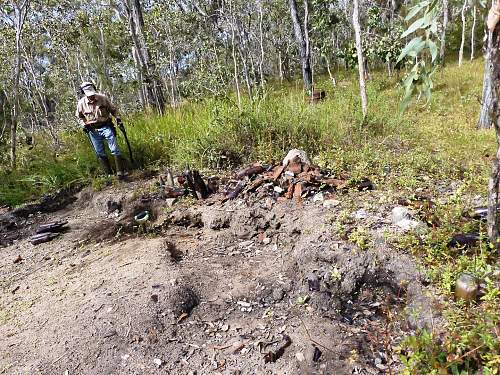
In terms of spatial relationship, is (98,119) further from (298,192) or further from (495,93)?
(495,93)

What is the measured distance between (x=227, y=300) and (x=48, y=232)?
107 inches

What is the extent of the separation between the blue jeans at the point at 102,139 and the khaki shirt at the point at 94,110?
134 mm

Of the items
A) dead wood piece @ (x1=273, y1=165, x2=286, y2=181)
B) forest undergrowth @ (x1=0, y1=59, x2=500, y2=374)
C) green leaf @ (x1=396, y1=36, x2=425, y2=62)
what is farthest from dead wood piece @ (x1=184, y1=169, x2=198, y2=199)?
green leaf @ (x1=396, y1=36, x2=425, y2=62)

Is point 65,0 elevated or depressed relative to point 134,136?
elevated

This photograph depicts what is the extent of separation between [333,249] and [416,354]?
101 centimetres

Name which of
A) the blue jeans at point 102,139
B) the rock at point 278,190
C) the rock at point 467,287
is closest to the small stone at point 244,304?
the rock at point 467,287

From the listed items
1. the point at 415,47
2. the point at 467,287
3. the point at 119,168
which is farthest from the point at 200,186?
the point at 415,47

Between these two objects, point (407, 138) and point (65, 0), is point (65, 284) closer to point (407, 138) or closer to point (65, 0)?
point (407, 138)

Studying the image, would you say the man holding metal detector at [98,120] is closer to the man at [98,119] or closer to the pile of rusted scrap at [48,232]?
the man at [98,119]

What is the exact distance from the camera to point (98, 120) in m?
4.99

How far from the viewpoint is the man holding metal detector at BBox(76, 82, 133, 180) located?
16.3ft

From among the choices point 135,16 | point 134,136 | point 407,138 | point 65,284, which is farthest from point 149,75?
point 65,284

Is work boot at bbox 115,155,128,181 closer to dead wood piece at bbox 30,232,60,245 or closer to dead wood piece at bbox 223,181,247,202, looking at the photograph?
dead wood piece at bbox 30,232,60,245

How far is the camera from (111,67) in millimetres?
15672
